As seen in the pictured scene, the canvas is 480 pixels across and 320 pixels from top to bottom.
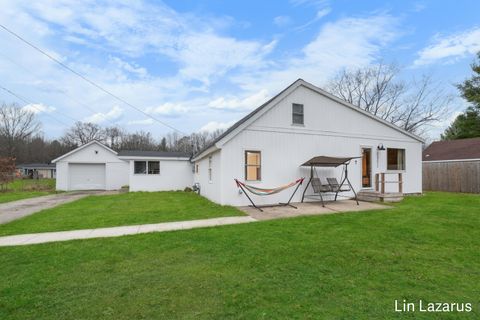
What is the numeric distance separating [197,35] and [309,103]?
6.11 m

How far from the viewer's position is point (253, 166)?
10.0 m

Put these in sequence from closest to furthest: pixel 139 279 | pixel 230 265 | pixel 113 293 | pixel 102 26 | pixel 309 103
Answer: pixel 113 293 < pixel 139 279 < pixel 230 265 < pixel 102 26 < pixel 309 103

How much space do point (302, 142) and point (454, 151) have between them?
44.9 feet

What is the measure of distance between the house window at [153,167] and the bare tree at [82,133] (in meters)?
31.0

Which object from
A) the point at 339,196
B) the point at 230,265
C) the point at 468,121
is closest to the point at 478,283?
the point at 230,265

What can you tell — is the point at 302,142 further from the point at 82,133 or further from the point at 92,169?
the point at 82,133

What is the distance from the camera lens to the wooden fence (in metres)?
15.1

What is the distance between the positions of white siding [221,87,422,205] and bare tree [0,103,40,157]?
148 ft

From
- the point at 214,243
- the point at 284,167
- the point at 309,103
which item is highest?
the point at 309,103

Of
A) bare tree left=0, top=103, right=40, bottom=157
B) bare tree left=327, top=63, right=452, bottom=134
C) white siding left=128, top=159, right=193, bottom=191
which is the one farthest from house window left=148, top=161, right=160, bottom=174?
bare tree left=0, top=103, right=40, bottom=157

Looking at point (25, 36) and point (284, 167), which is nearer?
point (25, 36)

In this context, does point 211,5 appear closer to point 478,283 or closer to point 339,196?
point 339,196

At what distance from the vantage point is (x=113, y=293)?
3070 millimetres

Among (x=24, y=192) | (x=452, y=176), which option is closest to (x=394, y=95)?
(x=452, y=176)
